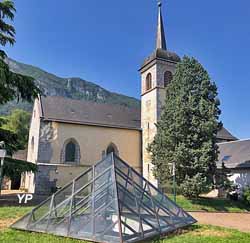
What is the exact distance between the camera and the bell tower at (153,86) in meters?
28.0

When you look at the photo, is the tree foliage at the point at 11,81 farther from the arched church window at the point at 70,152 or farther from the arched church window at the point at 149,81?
the arched church window at the point at 149,81

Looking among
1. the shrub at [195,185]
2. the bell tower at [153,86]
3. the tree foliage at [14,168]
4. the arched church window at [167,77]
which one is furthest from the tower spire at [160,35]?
the tree foliage at [14,168]

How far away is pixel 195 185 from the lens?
1712 centimetres

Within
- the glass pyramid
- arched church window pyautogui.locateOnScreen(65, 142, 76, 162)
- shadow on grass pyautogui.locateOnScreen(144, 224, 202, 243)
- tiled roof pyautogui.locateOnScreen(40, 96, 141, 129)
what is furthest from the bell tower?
the glass pyramid

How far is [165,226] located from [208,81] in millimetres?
14329

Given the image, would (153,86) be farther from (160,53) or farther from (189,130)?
(189,130)

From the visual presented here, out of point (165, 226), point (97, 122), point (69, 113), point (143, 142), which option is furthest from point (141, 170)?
point (165, 226)

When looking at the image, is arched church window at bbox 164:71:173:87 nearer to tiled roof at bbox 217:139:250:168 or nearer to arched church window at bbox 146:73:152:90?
arched church window at bbox 146:73:152:90

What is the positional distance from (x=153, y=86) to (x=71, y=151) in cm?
1068

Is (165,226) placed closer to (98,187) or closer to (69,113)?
(98,187)

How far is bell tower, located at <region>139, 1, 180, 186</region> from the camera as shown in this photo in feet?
92.0

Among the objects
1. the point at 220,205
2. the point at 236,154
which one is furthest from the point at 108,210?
the point at 236,154

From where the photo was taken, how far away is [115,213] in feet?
22.7

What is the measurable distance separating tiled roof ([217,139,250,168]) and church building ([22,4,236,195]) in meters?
7.05
